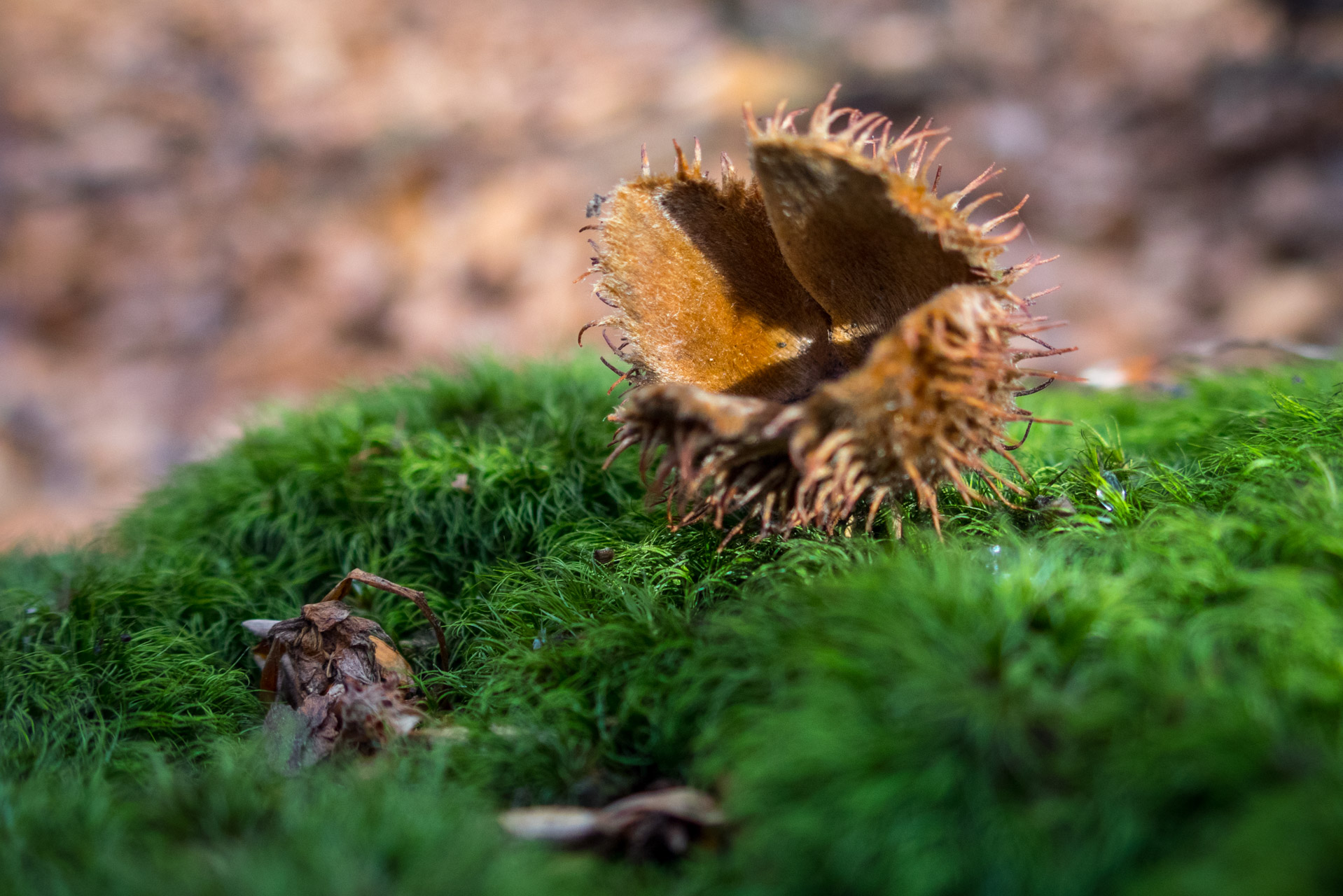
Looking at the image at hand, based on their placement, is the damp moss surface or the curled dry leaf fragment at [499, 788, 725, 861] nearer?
the damp moss surface

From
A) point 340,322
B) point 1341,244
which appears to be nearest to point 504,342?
point 340,322

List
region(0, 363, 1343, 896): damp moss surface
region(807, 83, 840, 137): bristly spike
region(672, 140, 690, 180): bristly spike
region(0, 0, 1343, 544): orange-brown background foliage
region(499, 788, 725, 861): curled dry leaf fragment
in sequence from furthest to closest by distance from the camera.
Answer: region(0, 0, 1343, 544): orange-brown background foliage, region(672, 140, 690, 180): bristly spike, region(807, 83, 840, 137): bristly spike, region(499, 788, 725, 861): curled dry leaf fragment, region(0, 363, 1343, 896): damp moss surface

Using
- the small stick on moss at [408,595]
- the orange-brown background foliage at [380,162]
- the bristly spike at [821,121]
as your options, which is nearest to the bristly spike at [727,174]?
the bristly spike at [821,121]

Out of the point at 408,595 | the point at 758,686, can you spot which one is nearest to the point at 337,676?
the point at 408,595

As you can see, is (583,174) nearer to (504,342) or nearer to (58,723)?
(504,342)

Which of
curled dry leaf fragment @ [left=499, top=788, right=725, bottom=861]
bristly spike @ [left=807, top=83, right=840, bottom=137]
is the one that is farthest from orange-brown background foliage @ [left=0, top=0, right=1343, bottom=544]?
curled dry leaf fragment @ [left=499, top=788, right=725, bottom=861]

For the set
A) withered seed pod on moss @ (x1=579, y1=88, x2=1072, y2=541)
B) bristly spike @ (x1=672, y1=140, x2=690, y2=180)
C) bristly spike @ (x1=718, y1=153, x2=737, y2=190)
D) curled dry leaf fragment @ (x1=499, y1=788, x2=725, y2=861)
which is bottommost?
curled dry leaf fragment @ (x1=499, y1=788, x2=725, y2=861)

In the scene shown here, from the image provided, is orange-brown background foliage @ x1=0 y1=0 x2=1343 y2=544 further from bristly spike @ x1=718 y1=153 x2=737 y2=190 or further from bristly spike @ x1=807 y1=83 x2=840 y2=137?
bristly spike @ x1=807 y1=83 x2=840 y2=137
